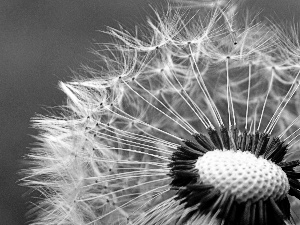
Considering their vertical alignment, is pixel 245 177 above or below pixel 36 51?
below

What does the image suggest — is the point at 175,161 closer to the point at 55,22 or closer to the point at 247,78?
the point at 247,78

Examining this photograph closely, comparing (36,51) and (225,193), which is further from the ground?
(36,51)

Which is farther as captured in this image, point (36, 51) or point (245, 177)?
point (36, 51)

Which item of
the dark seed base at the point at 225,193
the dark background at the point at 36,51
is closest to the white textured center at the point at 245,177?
the dark seed base at the point at 225,193

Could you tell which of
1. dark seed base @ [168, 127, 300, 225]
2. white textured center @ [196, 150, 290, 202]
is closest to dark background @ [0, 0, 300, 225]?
dark seed base @ [168, 127, 300, 225]

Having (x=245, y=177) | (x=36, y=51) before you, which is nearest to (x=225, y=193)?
(x=245, y=177)

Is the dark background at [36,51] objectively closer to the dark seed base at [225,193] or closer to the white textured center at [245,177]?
the dark seed base at [225,193]

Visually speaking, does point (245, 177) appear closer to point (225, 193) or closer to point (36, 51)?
point (225, 193)
